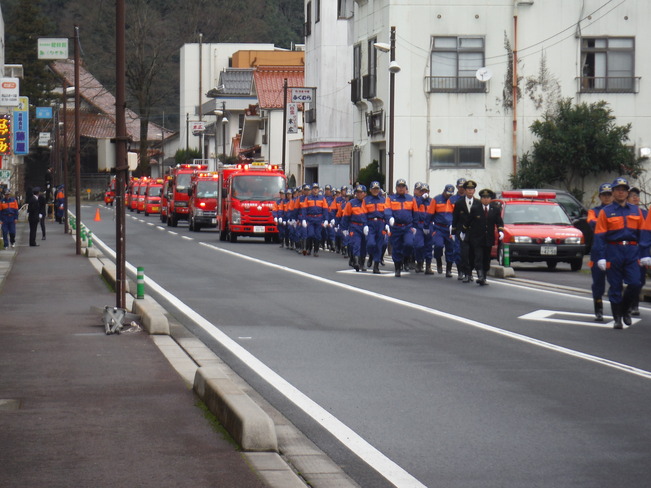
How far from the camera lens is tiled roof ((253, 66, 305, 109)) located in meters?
74.4

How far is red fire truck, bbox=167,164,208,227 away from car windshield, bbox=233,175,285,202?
14.7 m

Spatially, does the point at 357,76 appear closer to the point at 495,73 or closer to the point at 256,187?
the point at 495,73

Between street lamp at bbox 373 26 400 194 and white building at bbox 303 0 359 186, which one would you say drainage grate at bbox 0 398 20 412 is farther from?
white building at bbox 303 0 359 186

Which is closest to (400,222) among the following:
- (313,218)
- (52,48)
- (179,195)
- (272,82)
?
(313,218)

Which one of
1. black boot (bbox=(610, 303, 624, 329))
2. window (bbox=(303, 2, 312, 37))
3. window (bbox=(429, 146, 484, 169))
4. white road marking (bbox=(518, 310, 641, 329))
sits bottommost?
white road marking (bbox=(518, 310, 641, 329))

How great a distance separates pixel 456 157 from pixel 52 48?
55.5 ft

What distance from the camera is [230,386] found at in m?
8.30

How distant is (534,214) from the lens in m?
27.3

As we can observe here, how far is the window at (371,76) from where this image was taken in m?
45.0

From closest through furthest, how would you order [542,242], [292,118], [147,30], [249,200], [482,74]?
[542,242] < [249,200] < [482,74] < [292,118] < [147,30]

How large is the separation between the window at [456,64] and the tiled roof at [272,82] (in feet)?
104

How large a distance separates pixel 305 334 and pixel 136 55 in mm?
70065

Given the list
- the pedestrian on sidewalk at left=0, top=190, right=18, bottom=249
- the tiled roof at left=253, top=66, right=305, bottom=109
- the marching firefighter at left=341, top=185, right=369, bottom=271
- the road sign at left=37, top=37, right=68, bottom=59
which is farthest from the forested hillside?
A: the marching firefighter at left=341, top=185, right=369, bottom=271

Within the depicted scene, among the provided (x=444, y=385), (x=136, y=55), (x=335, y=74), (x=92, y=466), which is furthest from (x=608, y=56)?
(x=136, y=55)
